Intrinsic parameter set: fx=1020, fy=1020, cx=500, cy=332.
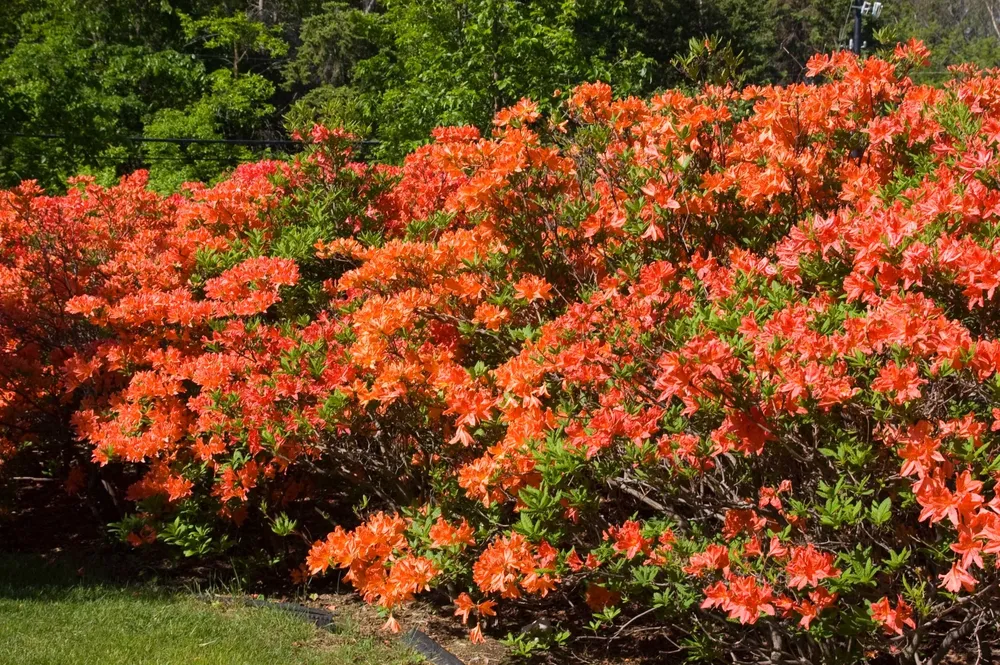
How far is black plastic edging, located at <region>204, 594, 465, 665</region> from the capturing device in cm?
445

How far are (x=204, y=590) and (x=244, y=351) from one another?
1504mm

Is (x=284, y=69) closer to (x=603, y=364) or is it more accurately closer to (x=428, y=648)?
(x=428, y=648)

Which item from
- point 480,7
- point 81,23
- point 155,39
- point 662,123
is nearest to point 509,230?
point 662,123

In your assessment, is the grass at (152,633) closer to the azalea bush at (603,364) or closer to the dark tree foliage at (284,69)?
the azalea bush at (603,364)

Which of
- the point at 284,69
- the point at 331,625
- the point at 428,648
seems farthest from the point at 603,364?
the point at 284,69

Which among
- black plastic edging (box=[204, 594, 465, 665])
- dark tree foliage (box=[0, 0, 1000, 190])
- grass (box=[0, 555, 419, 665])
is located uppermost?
dark tree foliage (box=[0, 0, 1000, 190])

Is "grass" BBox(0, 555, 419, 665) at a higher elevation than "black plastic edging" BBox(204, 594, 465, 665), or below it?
higher

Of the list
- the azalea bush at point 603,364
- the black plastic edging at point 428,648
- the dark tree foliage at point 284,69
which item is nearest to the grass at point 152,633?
the black plastic edging at point 428,648

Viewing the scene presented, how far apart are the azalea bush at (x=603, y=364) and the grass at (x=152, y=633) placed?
0.99 ft

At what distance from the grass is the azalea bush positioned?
0.30m

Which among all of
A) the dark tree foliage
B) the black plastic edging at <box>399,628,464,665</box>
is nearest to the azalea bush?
the black plastic edging at <box>399,628,464,665</box>

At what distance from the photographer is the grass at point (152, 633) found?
13.5ft

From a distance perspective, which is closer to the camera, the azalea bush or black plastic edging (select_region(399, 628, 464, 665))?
the azalea bush

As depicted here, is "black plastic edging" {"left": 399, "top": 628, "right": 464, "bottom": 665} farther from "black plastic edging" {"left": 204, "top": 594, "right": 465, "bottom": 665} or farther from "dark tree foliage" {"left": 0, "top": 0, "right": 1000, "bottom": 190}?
"dark tree foliage" {"left": 0, "top": 0, "right": 1000, "bottom": 190}
